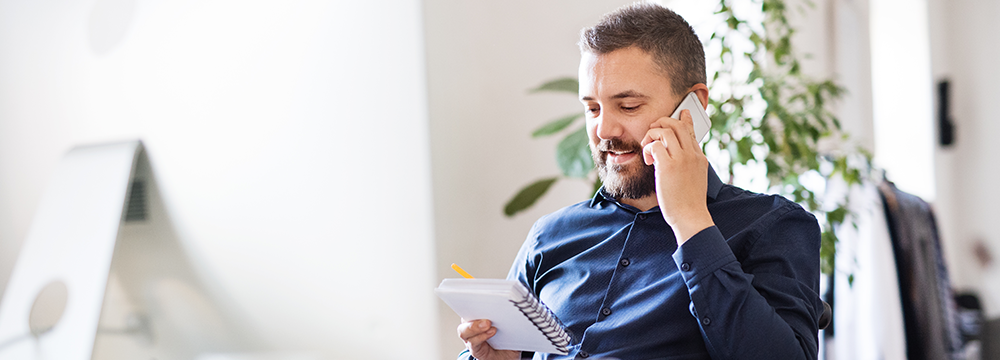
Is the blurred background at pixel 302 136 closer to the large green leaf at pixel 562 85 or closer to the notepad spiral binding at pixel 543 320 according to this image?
the large green leaf at pixel 562 85

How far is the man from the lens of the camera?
99 cm

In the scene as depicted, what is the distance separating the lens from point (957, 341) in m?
2.94

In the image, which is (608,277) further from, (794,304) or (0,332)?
Result: (0,332)

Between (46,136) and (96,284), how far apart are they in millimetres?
453

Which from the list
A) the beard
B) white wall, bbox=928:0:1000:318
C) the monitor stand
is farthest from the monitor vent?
white wall, bbox=928:0:1000:318

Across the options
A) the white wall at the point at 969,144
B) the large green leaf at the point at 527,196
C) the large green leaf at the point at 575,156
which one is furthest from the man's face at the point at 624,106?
the white wall at the point at 969,144

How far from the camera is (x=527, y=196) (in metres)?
1.91

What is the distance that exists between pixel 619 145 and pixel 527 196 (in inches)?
28.8

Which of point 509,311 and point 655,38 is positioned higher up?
point 655,38

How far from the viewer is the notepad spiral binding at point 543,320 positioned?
0.93 m

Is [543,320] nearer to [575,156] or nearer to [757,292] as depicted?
[757,292]

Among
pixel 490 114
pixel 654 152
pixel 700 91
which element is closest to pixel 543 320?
pixel 654 152

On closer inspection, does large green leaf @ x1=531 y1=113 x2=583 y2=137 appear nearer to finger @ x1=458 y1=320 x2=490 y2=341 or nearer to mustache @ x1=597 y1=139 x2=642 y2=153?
mustache @ x1=597 y1=139 x2=642 y2=153

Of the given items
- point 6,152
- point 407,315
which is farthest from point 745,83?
point 6,152
